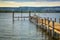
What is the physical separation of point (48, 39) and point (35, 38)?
49.1 inches

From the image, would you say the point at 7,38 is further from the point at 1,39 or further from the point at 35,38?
the point at 35,38

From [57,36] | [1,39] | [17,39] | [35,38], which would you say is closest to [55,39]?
[57,36]

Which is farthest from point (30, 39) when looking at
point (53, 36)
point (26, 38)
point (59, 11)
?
point (59, 11)

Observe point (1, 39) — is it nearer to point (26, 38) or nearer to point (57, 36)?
point (26, 38)

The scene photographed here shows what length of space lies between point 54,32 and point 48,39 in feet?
2.70

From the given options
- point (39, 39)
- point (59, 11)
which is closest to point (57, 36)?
point (39, 39)

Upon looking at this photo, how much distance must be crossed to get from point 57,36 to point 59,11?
94.0 metres

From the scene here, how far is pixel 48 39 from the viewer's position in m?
18.0

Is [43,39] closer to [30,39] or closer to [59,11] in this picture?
[30,39]

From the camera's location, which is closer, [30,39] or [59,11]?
[30,39]

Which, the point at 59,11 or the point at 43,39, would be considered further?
the point at 59,11

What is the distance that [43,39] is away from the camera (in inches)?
712

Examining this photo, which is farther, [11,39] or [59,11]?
[59,11]

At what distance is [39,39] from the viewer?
18.1 m
